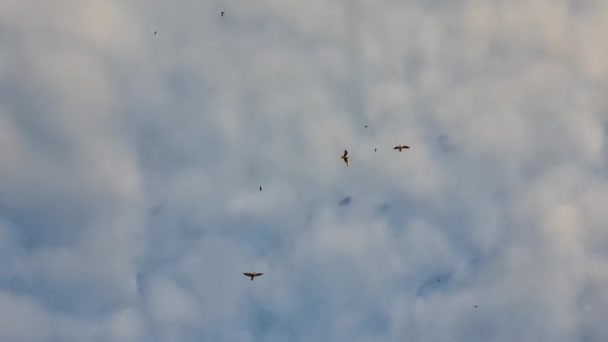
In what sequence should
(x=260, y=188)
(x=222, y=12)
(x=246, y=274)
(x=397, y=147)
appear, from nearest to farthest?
(x=222, y=12), (x=260, y=188), (x=397, y=147), (x=246, y=274)

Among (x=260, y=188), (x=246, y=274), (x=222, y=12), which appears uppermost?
(x=222, y=12)

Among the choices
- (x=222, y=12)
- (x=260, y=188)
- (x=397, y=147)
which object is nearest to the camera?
(x=222, y=12)

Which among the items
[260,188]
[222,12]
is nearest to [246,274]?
[260,188]

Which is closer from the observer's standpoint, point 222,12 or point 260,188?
point 222,12

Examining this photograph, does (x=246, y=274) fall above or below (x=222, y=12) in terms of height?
below

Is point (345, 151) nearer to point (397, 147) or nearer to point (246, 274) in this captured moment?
point (397, 147)

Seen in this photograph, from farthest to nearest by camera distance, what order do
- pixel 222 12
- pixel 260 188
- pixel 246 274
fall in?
pixel 246 274
pixel 260 188
pixel 222 12

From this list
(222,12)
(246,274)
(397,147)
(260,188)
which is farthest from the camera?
(246,274)

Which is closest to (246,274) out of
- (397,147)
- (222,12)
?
(397,147)

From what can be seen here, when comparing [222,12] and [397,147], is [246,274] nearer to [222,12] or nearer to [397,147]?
[397,147]
